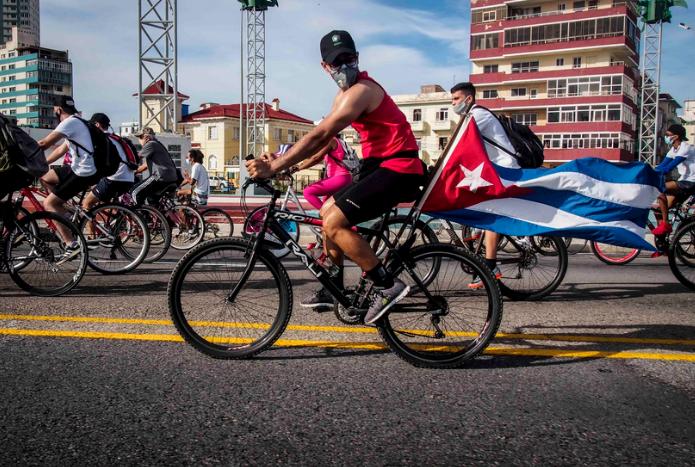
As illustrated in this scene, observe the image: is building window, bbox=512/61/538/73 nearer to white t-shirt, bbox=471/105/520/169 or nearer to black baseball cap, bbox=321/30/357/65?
white t-shirt, bbox=471/105/520/169

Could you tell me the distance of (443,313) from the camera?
13.1 feet

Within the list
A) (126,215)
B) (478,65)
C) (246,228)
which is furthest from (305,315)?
(478,65)

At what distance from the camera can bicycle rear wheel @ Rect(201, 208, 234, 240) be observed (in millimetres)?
12596

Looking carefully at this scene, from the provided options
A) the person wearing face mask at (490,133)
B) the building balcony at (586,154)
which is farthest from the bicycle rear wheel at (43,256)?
the building balcony at (586,154)

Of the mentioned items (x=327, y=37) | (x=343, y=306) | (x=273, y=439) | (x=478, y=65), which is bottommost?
(x=273, y=439)

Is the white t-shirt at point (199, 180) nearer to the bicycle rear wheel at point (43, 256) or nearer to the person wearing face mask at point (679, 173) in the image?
the bicycle rear wheel at point (43, 256)

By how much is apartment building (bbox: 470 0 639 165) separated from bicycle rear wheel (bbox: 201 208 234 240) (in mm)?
50019

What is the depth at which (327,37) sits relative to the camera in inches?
147

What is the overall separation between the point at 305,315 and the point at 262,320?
117 centimetres

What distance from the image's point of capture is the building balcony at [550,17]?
190 ft

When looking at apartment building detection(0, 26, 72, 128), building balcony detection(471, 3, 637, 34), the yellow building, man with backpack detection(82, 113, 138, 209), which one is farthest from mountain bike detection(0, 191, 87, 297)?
apartment building detection(0, 26, 72, 128)

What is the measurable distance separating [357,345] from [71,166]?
5082 mm

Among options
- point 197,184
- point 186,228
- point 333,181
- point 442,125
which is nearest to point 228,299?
point 333,181

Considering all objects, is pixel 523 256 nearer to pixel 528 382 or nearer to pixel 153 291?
pixel 528 382
